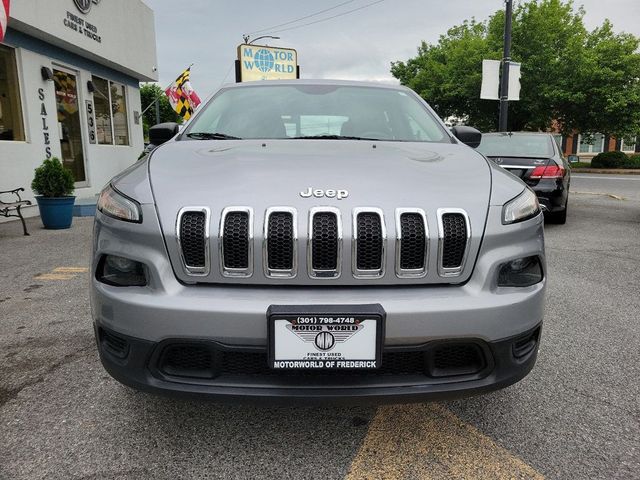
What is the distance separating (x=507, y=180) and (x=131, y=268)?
1509mm

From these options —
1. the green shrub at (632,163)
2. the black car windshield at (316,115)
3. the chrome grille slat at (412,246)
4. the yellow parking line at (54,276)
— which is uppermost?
the black car windshield at (316,115)

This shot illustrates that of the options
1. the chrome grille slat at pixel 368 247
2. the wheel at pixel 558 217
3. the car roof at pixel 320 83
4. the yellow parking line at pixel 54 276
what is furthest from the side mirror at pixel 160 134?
the wheel at pixel 558 217

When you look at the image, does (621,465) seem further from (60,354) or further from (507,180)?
(60,354)

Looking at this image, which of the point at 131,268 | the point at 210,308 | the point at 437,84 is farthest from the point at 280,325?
the point at 437,84

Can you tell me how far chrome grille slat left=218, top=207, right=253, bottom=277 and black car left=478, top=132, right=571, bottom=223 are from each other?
5533 mm

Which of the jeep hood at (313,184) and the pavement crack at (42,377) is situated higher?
the jeep hood at (313,184)

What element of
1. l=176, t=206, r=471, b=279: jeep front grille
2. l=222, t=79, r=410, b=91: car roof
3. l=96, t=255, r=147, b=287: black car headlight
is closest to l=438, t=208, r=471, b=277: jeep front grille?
l=176, t=206, r=471, b=279: jeep front grille

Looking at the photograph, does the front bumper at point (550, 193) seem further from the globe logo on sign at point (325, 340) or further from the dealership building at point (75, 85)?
the dealership building at point (75, 85)

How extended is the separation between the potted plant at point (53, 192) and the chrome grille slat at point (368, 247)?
6707 millimetres

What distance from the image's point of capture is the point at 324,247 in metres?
1.70

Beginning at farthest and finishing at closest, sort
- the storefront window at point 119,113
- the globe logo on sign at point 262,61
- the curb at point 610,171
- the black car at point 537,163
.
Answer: the curb at point 610,171 < the globe logo on sign at point 262,61 < the storefront window at point 119,113 < the black car at point 537,163

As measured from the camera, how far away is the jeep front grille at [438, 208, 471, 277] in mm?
1733

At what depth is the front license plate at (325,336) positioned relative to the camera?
1593mm

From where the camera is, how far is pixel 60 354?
281 centimetres
